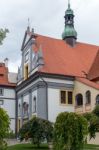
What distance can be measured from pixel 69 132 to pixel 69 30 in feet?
121

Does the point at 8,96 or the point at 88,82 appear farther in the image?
the point at 8,96

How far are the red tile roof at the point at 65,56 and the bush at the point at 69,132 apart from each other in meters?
24.5

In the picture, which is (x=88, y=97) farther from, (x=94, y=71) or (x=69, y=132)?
(x=69, y=132)

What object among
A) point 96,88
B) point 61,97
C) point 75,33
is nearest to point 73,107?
point 61,97

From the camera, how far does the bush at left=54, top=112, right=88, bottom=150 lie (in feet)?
67.1

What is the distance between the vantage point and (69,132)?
20547 mm

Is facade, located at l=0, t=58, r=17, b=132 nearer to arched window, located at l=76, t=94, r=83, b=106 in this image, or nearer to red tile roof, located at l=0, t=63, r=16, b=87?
red tile roof, located at l=0, t=63, r=16, b=87

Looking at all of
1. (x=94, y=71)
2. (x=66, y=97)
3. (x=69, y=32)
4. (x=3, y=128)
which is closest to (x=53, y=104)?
(x=66, y=97)

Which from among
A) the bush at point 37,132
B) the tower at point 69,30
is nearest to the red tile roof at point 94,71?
the tower at point 69,30

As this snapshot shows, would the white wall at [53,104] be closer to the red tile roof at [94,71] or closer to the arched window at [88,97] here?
the arched window at [88,97]

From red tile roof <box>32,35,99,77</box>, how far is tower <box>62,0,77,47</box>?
40.2 inches

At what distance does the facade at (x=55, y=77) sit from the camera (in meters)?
44.8

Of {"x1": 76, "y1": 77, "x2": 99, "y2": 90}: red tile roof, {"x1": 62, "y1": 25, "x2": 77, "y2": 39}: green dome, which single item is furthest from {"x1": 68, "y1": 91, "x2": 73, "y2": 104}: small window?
{"x1": 62, "y1": 25, "x2": 77, "y2": 39}: green dome

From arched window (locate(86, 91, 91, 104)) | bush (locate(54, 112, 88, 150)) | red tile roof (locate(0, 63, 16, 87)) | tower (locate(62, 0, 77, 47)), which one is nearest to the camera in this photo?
bush (locate(54, 112, 88, 150))
